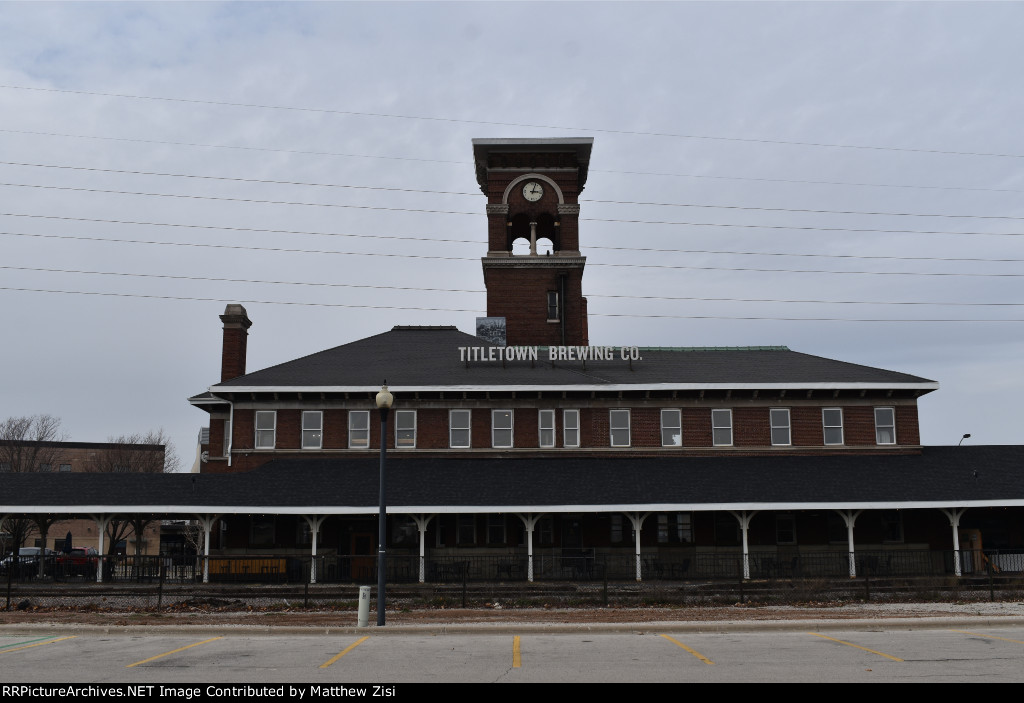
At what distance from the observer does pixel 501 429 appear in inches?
1528

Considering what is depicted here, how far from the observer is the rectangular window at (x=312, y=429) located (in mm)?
38688

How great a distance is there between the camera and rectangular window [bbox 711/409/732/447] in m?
39.1

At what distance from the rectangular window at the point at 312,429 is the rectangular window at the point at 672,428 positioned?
1481 centimetres

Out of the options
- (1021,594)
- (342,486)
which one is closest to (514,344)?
(342,486)

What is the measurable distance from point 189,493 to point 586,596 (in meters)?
16.7

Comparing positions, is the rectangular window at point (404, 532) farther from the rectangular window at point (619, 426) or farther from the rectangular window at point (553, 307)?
the rectangular window at point (553, 307)

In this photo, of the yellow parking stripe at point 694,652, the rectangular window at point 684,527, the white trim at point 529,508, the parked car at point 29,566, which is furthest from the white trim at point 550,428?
the yellow parking stripe at point 694,652

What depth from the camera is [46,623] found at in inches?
834

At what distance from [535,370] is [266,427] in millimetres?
12039

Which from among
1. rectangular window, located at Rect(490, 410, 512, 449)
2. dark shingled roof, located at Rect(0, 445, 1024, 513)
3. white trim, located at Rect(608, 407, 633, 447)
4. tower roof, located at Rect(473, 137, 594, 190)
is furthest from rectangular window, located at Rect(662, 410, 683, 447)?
tower roof, located at Rect(473, 137, 594, 190)

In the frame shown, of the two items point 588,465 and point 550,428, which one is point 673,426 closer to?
point 588,465

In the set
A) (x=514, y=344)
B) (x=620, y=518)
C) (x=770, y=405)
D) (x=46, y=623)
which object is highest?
(x=514, y=344)
